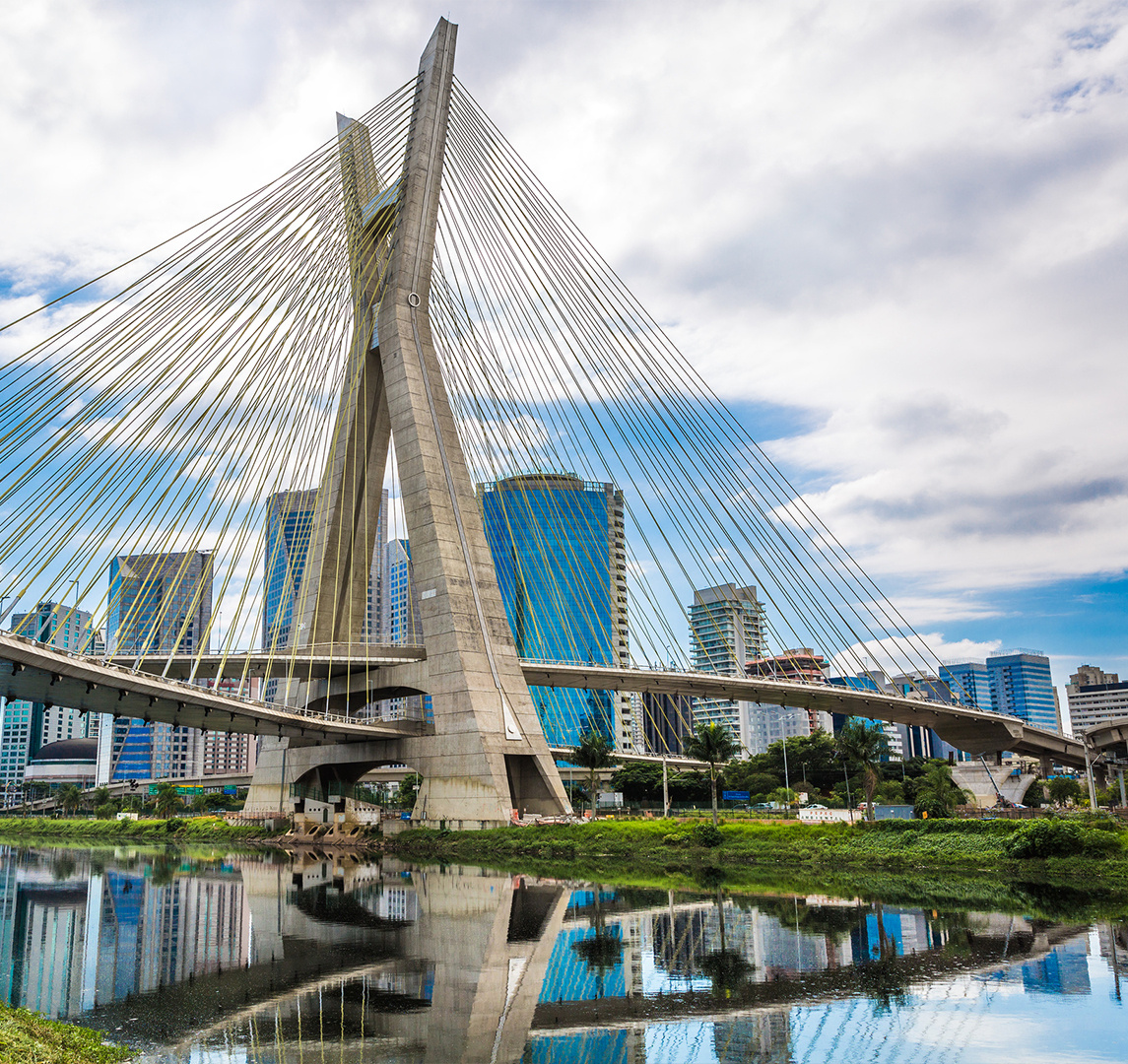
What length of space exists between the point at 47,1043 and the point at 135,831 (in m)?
65.8

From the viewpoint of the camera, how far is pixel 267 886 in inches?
1144

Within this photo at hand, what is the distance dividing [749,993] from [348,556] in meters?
42.1

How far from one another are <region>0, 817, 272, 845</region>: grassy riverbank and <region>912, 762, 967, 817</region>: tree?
34.5 m

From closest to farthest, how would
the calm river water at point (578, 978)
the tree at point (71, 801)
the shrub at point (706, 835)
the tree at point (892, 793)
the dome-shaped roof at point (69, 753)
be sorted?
the calm river water at point (578, 978)
the shrub at point (706, 835)
the tree at point (892, 793)
the tree at point (71, 801)
the dome-shaped roof at point (69, 753)

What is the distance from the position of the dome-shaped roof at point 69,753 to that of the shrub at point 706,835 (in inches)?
5622

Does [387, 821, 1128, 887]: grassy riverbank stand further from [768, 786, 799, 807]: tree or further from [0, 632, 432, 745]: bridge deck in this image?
[768, 786, 799, 807]: tree

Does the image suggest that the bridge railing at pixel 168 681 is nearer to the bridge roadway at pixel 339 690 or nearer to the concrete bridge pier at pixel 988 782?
the bridge roadway at pixel 339 690

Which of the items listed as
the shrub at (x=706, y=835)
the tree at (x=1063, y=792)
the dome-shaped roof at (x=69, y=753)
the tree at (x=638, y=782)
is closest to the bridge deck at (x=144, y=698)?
the shrub at (x=706, y=835)

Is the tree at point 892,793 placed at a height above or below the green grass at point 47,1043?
below

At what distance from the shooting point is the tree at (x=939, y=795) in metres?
44.7

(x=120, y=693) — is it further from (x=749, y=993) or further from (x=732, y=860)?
(x=749, y=993)

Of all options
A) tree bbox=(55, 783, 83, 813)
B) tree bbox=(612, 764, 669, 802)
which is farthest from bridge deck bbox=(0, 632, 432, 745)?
tree bbox=(55, 783, 83, 813)

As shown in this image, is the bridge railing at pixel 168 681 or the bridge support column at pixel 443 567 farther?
the bridge support column at pixel 443 567

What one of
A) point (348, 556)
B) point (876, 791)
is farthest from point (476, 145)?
point (876, 791)
